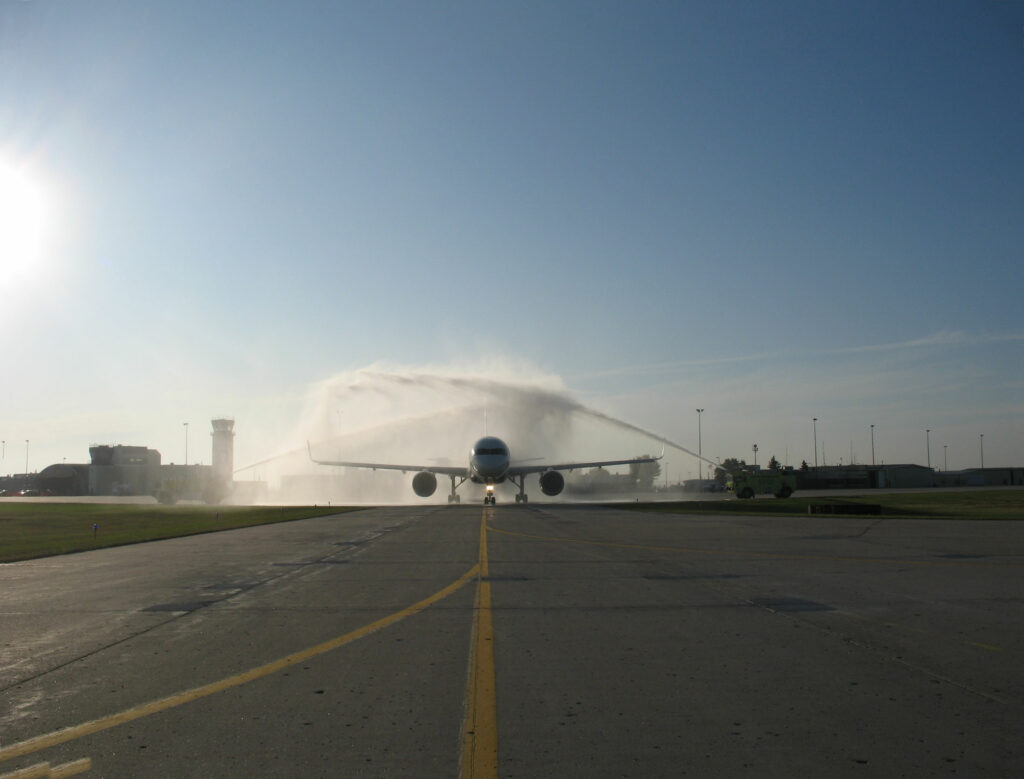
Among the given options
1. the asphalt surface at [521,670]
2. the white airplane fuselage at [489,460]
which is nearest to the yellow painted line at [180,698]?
the asphalt surface at [521,670]

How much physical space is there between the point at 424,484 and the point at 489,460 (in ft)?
23.3

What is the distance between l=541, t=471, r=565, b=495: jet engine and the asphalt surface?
137 feet

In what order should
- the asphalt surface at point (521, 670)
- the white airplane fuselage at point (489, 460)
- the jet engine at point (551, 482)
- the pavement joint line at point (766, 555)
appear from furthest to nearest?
the jet engine at point (551, 482), the white airplane fuselage at point (489, 460), the pavement joint line at point (766, 555), the asphalt surface at point (521, 670)

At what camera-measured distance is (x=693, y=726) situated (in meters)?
5.55

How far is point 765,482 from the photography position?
71.6 meters

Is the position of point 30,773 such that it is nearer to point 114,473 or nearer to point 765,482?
point 765,482

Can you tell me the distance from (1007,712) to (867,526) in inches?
905

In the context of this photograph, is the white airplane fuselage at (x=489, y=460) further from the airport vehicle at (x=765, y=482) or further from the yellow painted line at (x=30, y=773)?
the yellow painted line at (x=30, y=773)

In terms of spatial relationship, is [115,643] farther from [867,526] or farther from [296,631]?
[867,526]

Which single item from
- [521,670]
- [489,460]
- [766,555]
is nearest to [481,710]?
[521,670]

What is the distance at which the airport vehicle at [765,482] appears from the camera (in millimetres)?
69562

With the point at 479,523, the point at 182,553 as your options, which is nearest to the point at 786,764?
the point at 182,553

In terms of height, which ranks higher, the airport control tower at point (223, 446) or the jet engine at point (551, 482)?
the airport control tower at point (223, 446)

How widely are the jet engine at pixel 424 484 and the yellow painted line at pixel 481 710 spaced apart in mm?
48886
